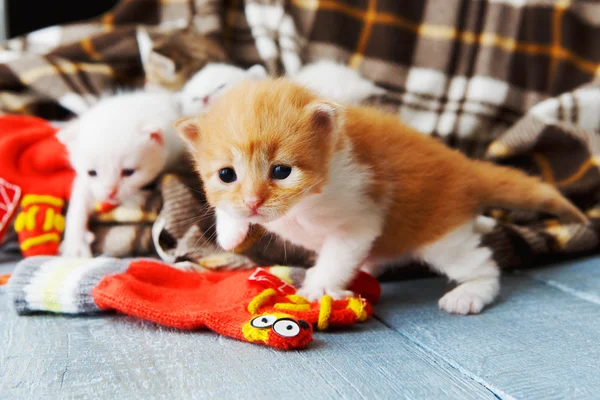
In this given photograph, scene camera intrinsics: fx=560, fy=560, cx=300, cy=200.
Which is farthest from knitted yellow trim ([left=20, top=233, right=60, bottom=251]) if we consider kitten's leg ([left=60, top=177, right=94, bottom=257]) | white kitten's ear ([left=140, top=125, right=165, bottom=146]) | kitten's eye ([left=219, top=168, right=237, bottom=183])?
kitten's eye ([left=219, top=168, right=237, bottom=183])

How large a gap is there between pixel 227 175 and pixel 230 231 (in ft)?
0.74

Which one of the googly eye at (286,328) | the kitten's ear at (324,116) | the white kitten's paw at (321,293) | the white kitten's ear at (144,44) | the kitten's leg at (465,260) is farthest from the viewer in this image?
the white kitten's ear at (144,44)

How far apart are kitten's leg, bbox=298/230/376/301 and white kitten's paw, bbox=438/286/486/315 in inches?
8.0

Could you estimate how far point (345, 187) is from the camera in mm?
1136

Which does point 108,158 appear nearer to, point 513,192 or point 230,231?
point 230,231

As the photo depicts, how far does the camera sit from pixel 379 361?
0.92m

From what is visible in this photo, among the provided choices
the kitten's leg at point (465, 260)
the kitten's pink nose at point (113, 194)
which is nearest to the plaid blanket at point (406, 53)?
the kitten's pink nose at point (113, 194)

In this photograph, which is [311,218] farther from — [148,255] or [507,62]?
[507,62]

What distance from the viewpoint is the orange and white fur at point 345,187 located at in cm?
100

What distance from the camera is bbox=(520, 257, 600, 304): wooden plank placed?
1.31 meters

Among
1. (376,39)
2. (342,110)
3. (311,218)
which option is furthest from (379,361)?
(376,39)

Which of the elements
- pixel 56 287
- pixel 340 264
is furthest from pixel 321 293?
pixel 56 287

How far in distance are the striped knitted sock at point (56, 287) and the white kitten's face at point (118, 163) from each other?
0.32m

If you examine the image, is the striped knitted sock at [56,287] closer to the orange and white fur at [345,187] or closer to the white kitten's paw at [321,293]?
the orange and white fur at [345,187]
